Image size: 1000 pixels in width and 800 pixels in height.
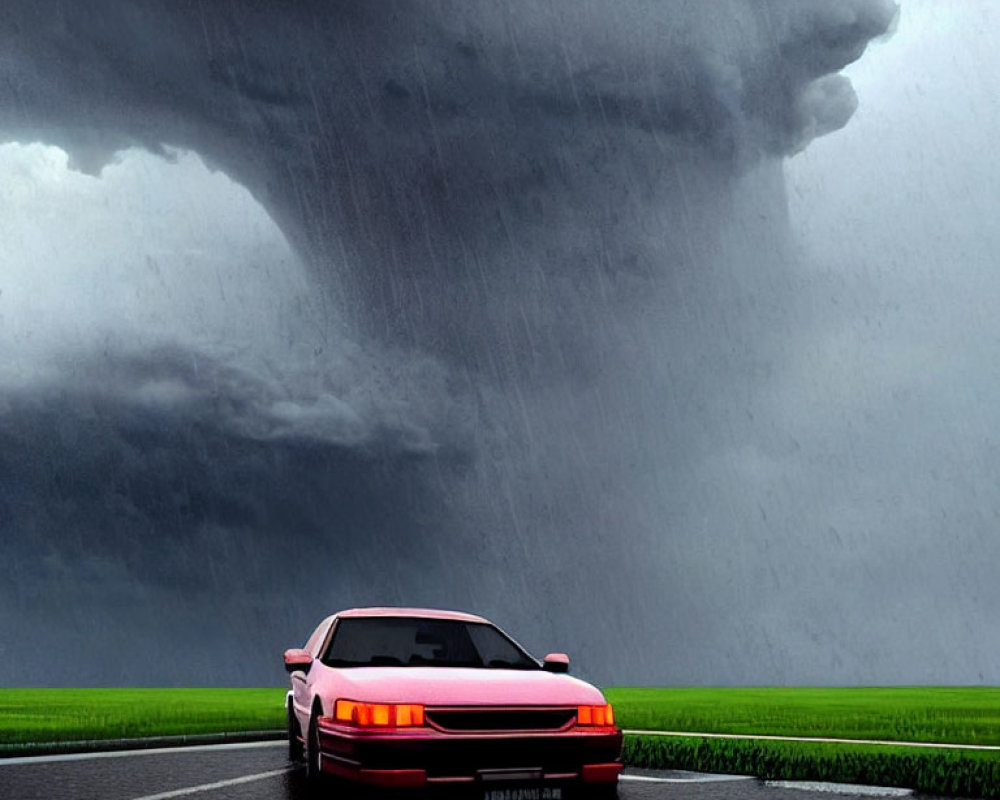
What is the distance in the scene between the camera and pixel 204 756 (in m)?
15.2

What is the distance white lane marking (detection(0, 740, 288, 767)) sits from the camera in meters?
14.7

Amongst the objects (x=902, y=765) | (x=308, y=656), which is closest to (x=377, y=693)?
(x=308, y=656)

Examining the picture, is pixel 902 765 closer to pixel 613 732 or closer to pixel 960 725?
pixel 613 732

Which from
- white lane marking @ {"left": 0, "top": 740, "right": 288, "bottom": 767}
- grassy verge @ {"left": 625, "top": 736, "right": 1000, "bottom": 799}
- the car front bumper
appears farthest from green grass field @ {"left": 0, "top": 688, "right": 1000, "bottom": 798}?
the car front bumper

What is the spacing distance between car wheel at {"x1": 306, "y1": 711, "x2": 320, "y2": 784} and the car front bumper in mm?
1068

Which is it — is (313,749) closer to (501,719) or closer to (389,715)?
(389,715)

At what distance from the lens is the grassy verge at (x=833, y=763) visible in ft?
35.3

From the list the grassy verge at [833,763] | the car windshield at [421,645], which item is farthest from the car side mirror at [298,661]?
the grassy verge at [833,763]

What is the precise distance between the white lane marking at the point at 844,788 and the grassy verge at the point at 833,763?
0.76ft

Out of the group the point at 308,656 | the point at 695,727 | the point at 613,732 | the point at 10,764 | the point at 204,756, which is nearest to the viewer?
the point at 613,732

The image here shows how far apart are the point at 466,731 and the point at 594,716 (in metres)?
0.96

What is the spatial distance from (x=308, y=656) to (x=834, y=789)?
5.14 m

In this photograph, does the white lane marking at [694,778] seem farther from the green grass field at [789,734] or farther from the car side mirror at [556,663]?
the car side mirror at [556,663]

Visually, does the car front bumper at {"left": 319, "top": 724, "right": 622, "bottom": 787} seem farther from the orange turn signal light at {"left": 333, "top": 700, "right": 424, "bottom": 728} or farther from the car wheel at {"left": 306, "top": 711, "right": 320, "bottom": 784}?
the car wheel at {"left": 306, "top": 711, "right": 320, "bottom": 784}
